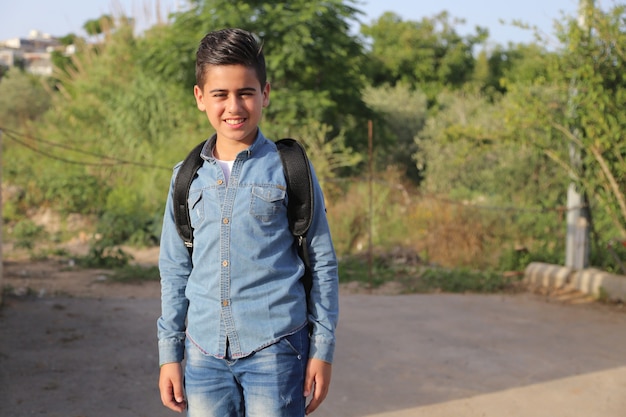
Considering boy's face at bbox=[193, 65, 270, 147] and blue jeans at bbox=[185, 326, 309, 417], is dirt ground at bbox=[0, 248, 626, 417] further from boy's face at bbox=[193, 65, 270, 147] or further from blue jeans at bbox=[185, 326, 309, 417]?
boy's face at bbox=[193, 65, 270, 147]

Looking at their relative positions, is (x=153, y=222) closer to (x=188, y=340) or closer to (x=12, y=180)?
(x=12, y=180)

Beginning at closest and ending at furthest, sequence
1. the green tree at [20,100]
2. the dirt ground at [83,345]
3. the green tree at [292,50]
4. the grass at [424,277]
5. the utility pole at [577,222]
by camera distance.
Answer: the dirt ground at [83,345] < the utility pole at [577,222] < the grass at [424,277] < the green tree at [292,50] < the green tree at [20,100]

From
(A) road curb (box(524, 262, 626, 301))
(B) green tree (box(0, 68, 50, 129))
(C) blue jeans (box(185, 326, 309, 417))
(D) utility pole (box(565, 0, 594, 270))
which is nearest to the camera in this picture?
(C) blue jeans (box(185, 326, 309, 417))

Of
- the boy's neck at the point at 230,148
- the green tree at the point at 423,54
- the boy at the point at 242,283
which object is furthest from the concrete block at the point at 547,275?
the green tree at the point at 423,54

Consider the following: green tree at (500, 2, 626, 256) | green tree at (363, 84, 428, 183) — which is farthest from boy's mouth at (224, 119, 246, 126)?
green tree at (363, 84, 428, 183)

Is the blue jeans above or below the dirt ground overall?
above

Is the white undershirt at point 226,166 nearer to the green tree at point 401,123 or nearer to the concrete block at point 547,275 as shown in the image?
the concrete block at point 547,275

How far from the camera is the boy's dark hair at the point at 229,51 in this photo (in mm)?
2143

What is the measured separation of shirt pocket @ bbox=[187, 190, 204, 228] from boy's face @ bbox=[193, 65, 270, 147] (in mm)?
196

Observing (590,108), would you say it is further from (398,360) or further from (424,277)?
(398,360)

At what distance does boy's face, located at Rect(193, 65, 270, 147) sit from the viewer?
2.16 metres

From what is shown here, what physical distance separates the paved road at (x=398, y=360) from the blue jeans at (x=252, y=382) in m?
2.35

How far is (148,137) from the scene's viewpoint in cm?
1606

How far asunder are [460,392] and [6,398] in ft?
9.15
